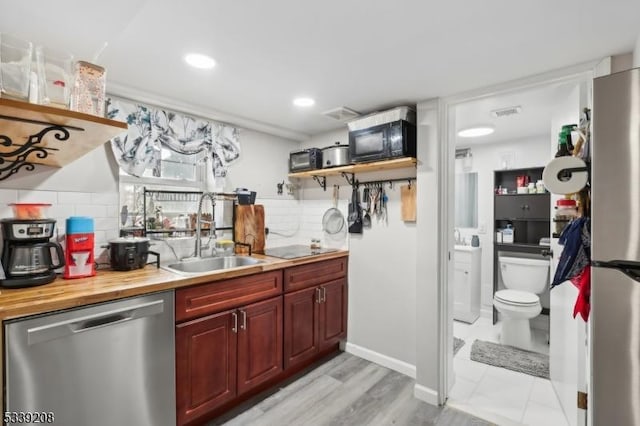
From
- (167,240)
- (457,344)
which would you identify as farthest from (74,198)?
(457,344)

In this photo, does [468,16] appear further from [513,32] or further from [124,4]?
[124,4]

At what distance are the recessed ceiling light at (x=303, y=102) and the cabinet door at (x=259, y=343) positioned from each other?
4.73ft

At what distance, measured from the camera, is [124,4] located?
3.69 feet

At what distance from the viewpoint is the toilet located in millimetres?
2812

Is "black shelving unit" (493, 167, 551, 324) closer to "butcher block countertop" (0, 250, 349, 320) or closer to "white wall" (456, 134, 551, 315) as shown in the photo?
"white wall" (456, 134, 551, 315)

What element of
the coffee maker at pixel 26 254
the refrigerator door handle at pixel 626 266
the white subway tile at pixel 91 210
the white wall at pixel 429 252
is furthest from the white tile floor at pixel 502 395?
the white subway tile at pixel 91 210

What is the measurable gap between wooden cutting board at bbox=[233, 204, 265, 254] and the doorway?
1.62 m

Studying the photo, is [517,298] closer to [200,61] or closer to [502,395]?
[502,395]

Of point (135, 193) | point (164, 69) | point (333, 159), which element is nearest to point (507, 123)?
point (333, 159)

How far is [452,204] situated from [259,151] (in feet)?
5.83

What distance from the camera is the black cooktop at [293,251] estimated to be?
2520 mm

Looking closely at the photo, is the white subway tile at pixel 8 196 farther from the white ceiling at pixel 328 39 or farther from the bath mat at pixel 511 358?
the bath mat at pixel 511 358

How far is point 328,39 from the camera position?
141cm

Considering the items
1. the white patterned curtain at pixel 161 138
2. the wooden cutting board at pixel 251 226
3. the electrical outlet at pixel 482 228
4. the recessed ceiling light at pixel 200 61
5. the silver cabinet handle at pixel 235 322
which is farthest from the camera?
the electrical outlet at pixel 482 228
